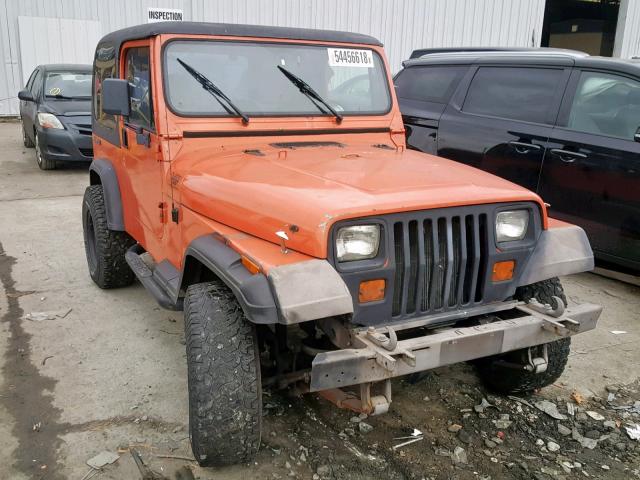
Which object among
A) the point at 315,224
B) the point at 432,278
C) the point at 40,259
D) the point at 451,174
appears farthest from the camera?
the point at 40,259

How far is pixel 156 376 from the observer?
3.36 meters

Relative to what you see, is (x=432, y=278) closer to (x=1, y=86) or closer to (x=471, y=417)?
(x=471, y=417)

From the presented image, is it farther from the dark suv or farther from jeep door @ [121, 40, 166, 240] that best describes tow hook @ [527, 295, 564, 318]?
the dark suv

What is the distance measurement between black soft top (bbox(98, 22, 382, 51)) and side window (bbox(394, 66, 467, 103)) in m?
2.11

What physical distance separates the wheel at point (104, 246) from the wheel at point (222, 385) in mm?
2121

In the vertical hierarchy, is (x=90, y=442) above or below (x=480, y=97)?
below

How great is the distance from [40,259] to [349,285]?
13.0 feet

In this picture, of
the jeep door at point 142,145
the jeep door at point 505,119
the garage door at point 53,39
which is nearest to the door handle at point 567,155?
the jeep door at point 505,119

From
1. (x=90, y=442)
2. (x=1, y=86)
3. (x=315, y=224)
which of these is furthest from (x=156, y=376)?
(x=1, y=86)

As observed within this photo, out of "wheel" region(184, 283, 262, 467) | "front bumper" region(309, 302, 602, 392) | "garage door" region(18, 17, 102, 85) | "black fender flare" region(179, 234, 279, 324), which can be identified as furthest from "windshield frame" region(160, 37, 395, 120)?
"garage door" region(18, 17, 102, 85)

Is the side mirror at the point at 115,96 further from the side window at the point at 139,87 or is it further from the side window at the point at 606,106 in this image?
the side window at the point at 606,106

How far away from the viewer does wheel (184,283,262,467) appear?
2.29 metres

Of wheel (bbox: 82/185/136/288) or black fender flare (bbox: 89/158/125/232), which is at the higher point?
black fender flare (bbox: 89/158/125/232)

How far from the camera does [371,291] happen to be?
233 cm
